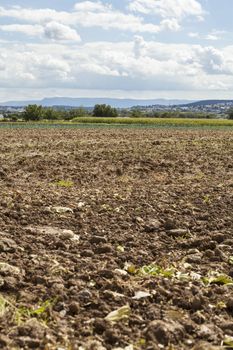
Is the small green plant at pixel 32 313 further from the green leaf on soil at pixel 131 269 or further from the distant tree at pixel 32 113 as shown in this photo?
the distant tree at pixel 32 113

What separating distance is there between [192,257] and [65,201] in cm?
387

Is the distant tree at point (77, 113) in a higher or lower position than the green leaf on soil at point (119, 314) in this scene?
higher

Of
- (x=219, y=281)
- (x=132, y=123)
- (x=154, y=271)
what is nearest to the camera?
(x=219, y=281)

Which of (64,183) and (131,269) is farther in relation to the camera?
(64,183)

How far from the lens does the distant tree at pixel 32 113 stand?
4170 inches

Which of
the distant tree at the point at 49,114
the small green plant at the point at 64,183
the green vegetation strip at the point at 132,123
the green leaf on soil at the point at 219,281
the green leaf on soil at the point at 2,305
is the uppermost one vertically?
the distant tree at the point at 49,114

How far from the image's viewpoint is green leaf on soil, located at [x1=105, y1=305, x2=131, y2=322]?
14.7ft

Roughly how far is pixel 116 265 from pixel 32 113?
10235 cm

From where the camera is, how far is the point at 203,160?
19.3m

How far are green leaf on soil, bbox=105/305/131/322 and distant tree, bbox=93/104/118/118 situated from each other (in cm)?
11609

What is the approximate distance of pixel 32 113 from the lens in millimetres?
106500

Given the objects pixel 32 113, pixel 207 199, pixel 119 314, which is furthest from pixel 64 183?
pixel 32 113

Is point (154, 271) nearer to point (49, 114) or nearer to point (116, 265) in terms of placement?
point (116, 265)

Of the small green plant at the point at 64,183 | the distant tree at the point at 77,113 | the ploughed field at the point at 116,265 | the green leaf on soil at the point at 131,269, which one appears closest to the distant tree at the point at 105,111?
the distant tree at the point at 77,113
